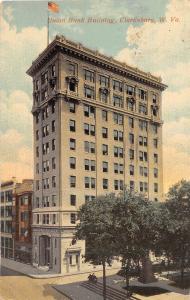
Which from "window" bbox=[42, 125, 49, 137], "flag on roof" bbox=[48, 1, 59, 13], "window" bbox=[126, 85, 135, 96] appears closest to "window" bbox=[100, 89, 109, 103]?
"window" bbox=[126, 85, 135, 96]

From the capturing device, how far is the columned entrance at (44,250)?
17220mm

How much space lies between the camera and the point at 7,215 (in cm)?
2000

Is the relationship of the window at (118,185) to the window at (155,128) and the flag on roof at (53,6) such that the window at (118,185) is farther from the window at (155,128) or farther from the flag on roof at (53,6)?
the flag on roof at (53,6)

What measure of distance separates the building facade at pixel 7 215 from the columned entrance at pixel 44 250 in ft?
4.51

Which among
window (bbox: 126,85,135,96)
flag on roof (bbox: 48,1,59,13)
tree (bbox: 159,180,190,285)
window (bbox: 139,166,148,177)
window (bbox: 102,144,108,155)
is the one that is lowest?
tree (bbox: 159,180,190,285)

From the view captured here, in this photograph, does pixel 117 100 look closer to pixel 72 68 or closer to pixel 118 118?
pixel 118 118

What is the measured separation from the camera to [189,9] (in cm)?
1422

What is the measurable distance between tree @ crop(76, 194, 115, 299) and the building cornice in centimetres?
534

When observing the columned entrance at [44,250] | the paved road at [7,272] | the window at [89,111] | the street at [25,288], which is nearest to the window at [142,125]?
the window at [89,111]

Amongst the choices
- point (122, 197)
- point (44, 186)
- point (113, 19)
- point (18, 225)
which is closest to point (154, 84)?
point (113, 19)

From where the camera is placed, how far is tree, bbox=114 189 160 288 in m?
15.6

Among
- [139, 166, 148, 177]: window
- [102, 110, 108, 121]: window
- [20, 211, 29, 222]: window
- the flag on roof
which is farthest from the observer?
[20, 211, 29, 222]: window

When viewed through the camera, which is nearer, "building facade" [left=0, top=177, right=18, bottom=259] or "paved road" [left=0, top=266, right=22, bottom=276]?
"paved road" [left=0, top=266, right=22, bottom=276]

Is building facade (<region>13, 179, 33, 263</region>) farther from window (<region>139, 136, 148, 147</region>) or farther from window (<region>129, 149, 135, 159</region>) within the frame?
window (<region>139, 136, 148, 147</region>)
